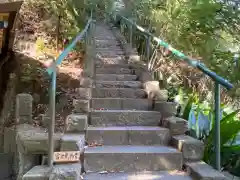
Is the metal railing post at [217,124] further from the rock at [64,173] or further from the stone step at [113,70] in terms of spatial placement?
the stone step at [113,70]

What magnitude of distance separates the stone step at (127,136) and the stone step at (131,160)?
31 centimetres

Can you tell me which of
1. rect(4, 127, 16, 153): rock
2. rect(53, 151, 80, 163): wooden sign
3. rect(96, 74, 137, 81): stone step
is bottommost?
rect(4, 127, 16, 153): rock

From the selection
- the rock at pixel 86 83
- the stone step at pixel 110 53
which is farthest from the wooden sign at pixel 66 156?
the stone step at pixel 110 53

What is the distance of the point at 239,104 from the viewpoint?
6555mm

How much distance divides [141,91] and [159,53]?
6.70 feet

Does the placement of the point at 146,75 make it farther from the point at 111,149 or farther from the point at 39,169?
the point at 39,169

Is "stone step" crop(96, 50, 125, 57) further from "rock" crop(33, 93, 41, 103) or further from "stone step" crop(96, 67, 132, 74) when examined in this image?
"rock" crop(33, 93, 41, 103)

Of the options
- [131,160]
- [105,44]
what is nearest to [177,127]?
[131,160]

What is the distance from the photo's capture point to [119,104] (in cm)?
462

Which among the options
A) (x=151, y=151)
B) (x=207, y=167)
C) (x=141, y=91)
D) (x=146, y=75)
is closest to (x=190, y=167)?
(x=207, y=167)

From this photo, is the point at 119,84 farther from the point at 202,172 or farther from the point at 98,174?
the point at 202,172

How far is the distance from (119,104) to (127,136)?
964mm

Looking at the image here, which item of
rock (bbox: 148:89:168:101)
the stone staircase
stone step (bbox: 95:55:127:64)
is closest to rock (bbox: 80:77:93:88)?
the stone staircase

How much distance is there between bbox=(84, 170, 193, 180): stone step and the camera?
3066mm
